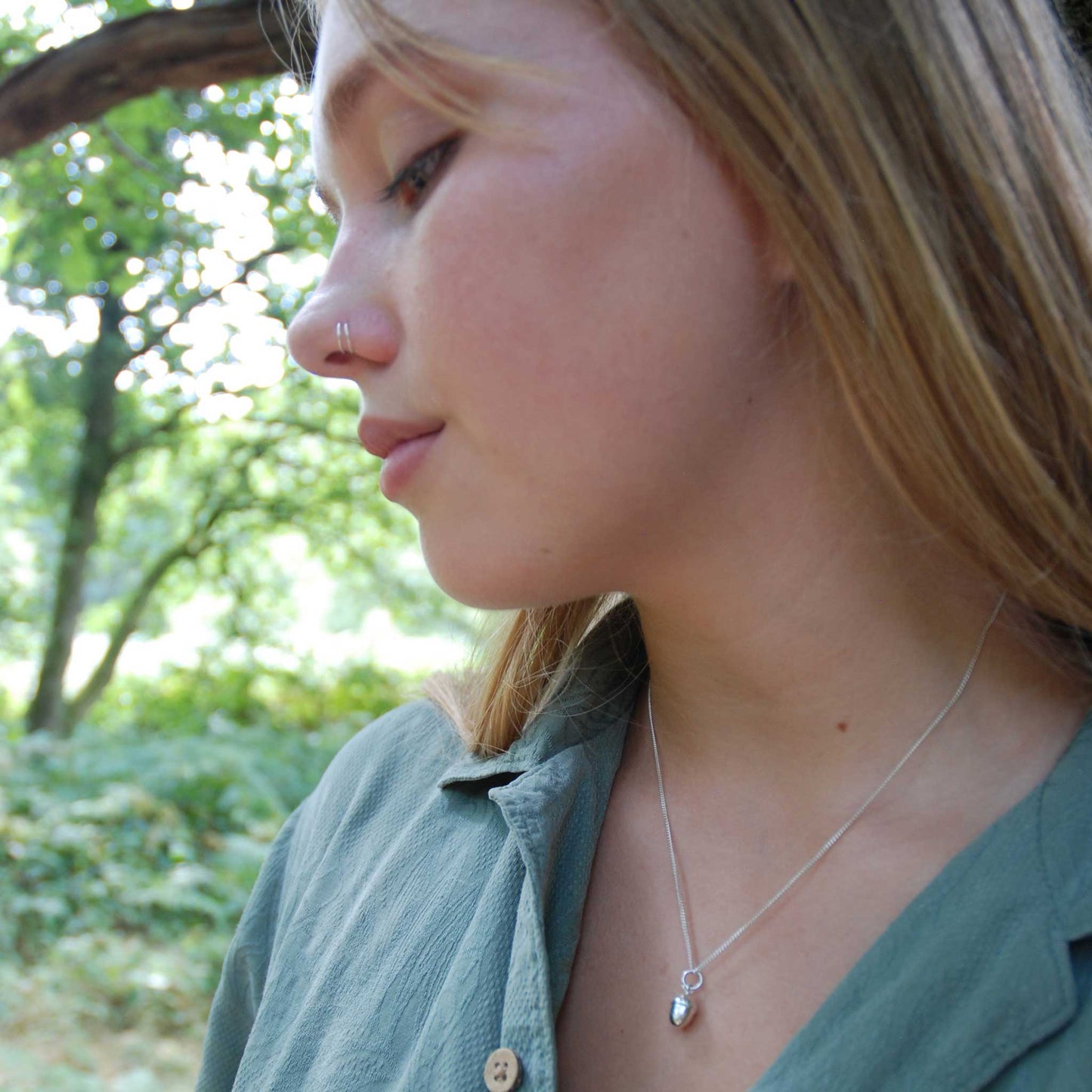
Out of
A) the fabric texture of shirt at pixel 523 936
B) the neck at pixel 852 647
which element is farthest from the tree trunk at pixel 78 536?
the neck at pixel 852 647

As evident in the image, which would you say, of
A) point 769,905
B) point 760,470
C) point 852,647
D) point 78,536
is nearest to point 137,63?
point 760,470

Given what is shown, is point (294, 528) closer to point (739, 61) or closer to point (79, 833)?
point (79, 833)

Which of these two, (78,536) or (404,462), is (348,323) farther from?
(78,536)

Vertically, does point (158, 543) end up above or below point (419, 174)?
below

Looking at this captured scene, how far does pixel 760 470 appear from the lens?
1124 mm

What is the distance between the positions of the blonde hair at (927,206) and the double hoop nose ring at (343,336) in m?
0.25

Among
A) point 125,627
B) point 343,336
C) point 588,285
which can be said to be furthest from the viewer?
point 125,627

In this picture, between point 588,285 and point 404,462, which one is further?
point 404,462

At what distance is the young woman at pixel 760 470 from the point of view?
1020 mm

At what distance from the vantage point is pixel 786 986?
107cm

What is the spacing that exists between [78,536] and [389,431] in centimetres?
757

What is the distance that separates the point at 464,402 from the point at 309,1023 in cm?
81

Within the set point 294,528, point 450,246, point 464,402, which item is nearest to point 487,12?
point 450,246

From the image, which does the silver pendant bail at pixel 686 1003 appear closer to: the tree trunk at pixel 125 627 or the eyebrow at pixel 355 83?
the eyebrow at pixel 355 83
